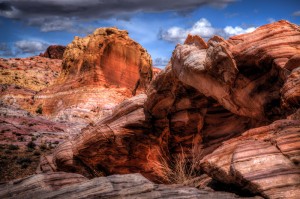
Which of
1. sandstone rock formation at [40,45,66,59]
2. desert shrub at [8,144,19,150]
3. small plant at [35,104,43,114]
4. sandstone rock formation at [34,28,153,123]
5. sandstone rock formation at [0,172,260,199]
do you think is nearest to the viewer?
sandstone rock formation at [0,172,260,199]

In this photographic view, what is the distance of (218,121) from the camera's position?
39.8 ft

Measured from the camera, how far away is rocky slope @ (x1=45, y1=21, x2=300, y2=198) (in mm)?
5949

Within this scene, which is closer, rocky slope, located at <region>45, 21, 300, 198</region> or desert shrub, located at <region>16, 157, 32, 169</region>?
rocky slope, located at <region>45, 21, 300, 198</region>

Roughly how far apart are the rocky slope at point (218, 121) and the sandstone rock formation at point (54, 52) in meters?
92.8

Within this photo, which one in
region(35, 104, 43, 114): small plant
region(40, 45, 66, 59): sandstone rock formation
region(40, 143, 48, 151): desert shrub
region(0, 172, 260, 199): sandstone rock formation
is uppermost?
region(40, 45, 66, 59): sandstone rock formation

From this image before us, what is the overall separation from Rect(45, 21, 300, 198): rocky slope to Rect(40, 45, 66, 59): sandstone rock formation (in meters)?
92.8

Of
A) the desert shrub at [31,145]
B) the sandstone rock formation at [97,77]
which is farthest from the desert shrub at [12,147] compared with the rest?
the sandstone rock formation at [97,77]

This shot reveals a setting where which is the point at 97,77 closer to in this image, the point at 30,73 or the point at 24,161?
the point at 24,161

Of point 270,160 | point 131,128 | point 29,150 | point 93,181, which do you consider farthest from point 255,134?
point 29,150

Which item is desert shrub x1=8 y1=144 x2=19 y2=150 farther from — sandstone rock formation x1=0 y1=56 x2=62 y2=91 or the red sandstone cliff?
sandstone rock formation x1=0 y1=56 x2=62 y2=91

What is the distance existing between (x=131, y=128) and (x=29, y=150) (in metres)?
12.2

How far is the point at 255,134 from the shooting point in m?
7.20

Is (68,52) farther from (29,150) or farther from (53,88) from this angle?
(29,150)

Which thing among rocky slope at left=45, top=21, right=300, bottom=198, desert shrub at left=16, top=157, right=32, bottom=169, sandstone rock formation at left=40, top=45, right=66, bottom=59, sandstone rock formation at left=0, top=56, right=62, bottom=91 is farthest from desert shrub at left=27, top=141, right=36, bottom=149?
sandstone rock formation at left=40, top=45, right=66, bottom=59
